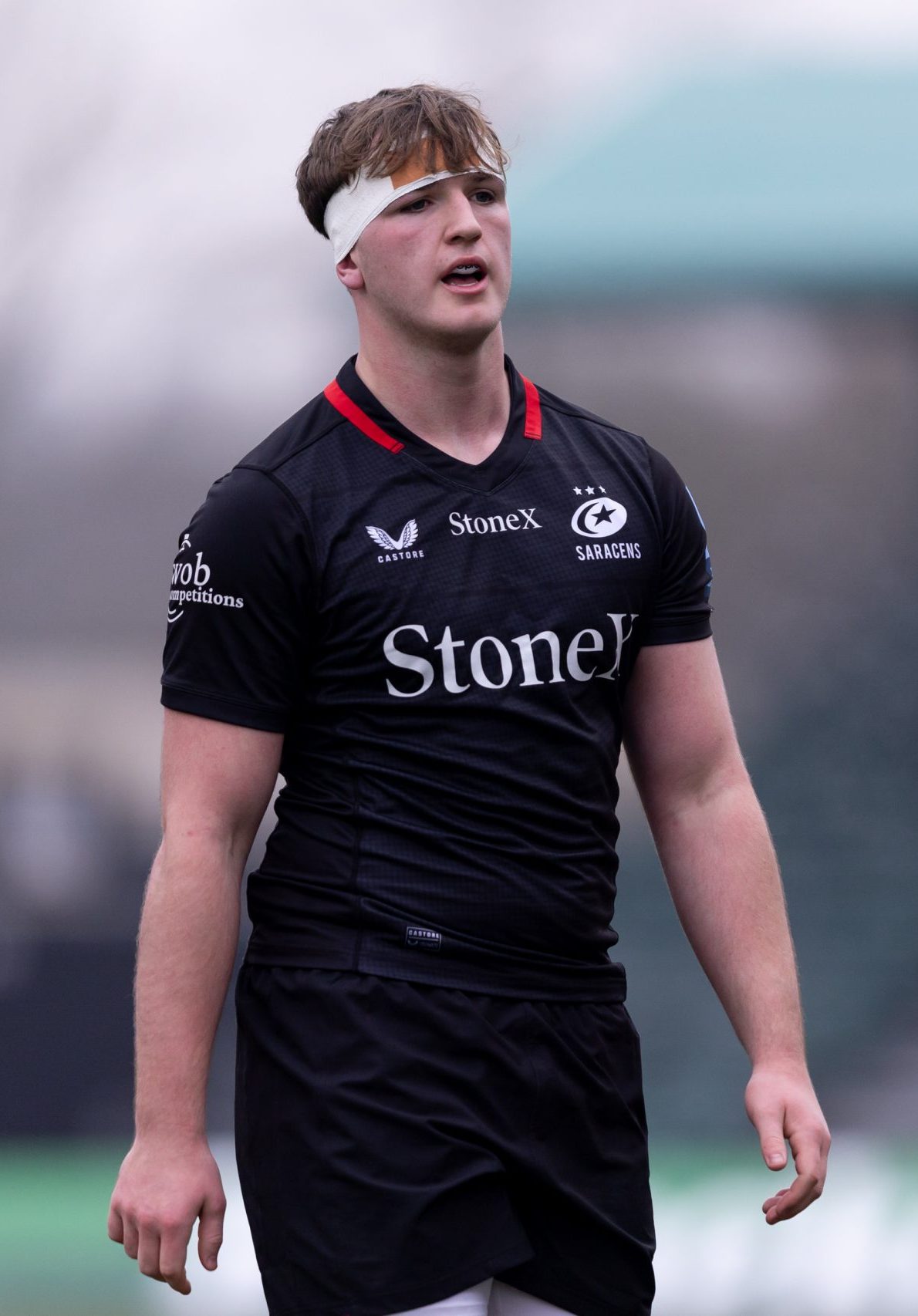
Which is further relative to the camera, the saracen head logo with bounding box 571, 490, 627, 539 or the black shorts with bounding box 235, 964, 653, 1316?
the saracen head logo with bounding box 571, 490, 627, 539

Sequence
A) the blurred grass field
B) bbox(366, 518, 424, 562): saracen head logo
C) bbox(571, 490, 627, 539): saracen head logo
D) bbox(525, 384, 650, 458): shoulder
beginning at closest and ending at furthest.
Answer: bbox(366, 518, 424, 562): saracen head logo
bbox(571, 490, 627, 539): saracen head logo
bbox(525, 384, 650, 458): shoulder
the blurred grass field

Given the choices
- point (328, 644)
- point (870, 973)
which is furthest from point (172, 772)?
point (870, 973)

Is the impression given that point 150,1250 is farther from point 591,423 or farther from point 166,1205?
point 591,423

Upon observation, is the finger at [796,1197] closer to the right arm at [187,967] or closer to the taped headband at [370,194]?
the right arm at [187,967]

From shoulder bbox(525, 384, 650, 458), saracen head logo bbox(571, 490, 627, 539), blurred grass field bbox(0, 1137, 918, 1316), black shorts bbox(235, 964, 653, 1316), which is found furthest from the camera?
blurred grass field bbox(0, 1137, 918, 1316)

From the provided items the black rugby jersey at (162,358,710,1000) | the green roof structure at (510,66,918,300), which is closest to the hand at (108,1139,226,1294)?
the black rugby jersey at (162,358,710,1000)

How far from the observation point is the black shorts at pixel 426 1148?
1828 millimetres

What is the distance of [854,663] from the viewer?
4.20 meters

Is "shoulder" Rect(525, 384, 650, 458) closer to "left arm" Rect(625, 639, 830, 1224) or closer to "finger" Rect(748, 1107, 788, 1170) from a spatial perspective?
"left arm" Rect(625, 639, 830, 1224)

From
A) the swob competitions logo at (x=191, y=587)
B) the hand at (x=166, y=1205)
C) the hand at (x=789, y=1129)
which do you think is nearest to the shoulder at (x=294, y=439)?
the swob competitions logo at (x=191, y=587)

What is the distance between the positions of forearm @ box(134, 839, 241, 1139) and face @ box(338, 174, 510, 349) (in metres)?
0.62

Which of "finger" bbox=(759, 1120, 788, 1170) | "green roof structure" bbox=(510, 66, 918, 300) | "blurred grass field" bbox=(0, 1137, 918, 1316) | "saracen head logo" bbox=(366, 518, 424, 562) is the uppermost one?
"green roof structure" bbox=(510, 66, 918, 300)

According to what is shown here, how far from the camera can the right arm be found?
1873 millimetres

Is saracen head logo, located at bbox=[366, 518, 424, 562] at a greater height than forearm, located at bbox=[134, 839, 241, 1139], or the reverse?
saracen head logo, located at bbox=[366, 518, 424, 562]
